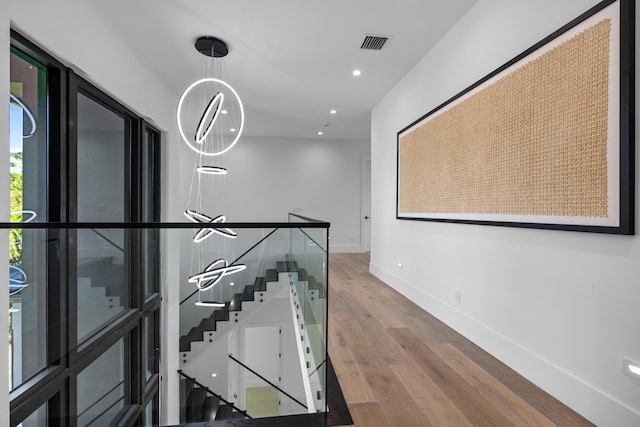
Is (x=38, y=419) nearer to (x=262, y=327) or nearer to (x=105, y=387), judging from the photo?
(x=105, y=387)

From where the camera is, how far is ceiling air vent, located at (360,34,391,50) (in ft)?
11.0

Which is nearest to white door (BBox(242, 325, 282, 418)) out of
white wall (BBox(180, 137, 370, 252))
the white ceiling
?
the white ceiling

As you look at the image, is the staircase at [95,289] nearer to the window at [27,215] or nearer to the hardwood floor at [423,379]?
the window at [27,215]

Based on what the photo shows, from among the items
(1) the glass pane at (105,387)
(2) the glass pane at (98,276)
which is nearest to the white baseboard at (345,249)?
(1) the glass pane at (105,387)

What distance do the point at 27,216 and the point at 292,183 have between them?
6.34 m

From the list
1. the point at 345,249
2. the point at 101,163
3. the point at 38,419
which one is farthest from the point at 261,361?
the point at 345,249

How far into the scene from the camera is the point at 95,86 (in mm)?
3047

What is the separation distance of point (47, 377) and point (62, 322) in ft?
1.22

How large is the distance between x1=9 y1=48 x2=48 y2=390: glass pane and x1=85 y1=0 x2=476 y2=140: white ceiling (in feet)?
3.53

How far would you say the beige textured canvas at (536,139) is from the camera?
174cm

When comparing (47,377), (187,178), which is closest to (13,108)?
(47,377)

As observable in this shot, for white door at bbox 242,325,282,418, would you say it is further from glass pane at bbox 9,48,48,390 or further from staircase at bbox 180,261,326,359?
glass pane at bbox 9,48,48,390

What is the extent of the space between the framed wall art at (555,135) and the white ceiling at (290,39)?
2.94 feet

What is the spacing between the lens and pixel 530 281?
2.19 m
